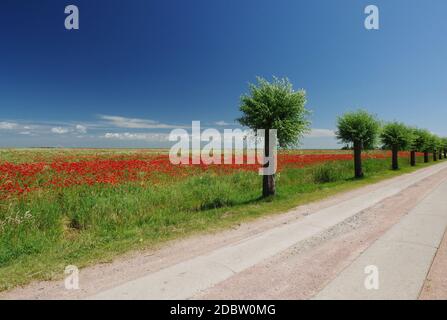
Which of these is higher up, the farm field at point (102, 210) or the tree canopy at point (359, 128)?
the tree canopy at point (359, 128)

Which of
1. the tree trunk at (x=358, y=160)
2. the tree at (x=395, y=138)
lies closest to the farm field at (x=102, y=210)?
the tree trunk at (x=358, y=160)

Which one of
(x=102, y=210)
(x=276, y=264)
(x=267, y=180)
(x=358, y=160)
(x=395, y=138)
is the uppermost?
(x=395, y=138)

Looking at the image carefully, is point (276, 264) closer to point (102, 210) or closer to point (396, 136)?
point (102, 210)

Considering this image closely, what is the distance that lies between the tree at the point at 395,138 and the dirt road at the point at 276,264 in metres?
27.4

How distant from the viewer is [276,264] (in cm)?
545

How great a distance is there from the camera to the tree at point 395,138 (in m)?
32.4

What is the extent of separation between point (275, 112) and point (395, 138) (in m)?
27.3

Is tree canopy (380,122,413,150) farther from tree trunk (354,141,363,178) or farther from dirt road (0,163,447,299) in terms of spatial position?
dirt road (0,163,447,299)

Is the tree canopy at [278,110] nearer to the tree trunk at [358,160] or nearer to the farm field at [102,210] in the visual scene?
the farm field at [102,210]

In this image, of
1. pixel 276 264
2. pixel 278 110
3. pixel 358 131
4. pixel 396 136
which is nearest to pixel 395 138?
pixel 396 136

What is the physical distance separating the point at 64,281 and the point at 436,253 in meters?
7.95

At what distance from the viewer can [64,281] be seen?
4.89 m

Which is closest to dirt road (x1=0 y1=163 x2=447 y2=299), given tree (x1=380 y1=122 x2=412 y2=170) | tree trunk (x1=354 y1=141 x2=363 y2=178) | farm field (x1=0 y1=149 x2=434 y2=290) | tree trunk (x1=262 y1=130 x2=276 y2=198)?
farm field (x1=0 y1=149 x2=434 y2=290)

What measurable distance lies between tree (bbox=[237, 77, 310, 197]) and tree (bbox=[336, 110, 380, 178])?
41.9ft
